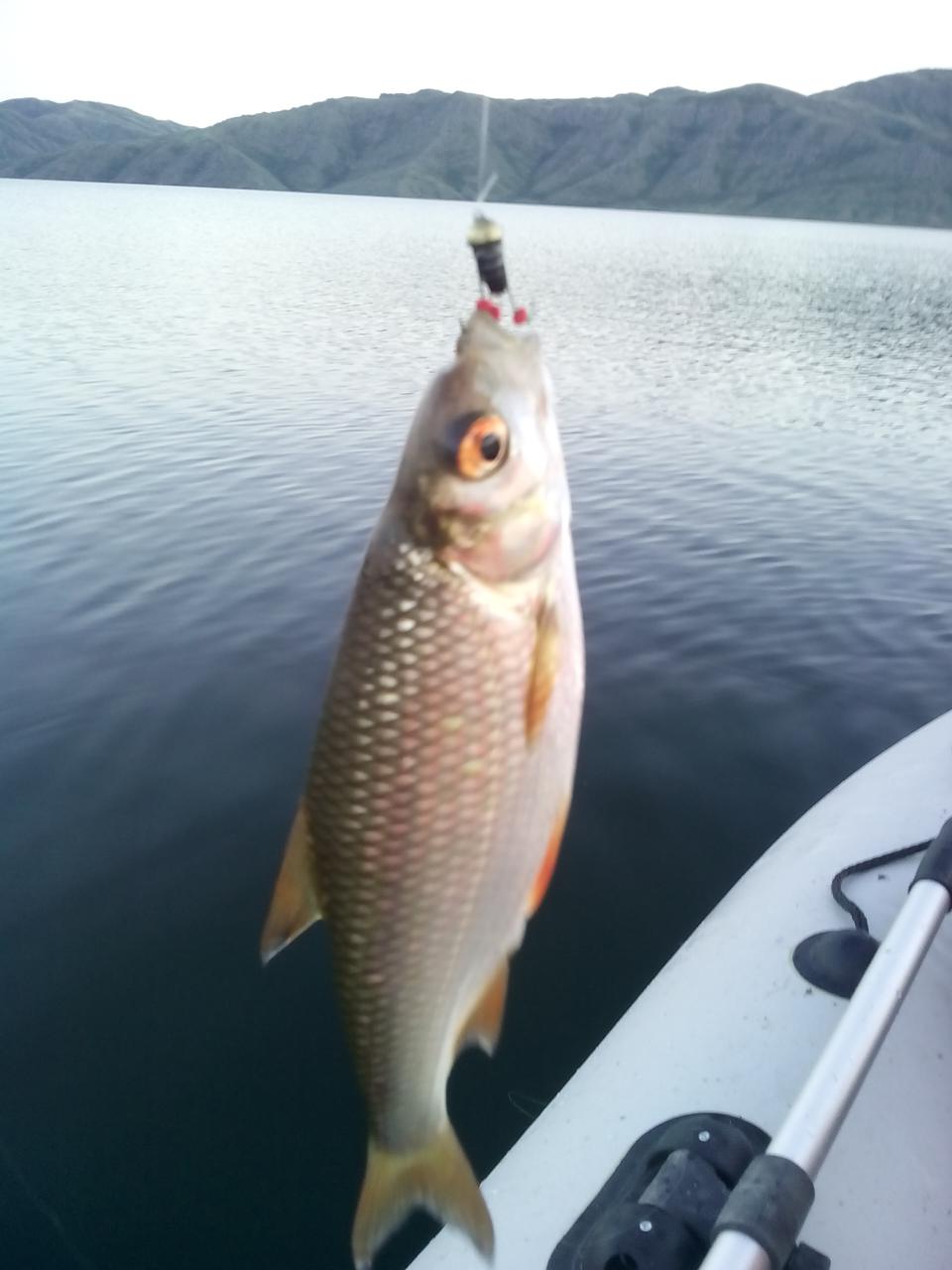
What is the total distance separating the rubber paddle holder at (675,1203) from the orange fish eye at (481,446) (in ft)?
7.70

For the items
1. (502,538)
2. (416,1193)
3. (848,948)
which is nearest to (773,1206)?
(416,1193)

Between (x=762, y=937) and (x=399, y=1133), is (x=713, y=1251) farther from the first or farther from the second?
(x=762, y=937)

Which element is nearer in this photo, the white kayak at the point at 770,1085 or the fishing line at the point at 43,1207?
the white kayak at the point at 770,1085

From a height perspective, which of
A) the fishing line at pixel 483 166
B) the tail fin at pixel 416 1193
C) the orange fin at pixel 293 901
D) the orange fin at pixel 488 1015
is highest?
the fishing line at pixel 483 166

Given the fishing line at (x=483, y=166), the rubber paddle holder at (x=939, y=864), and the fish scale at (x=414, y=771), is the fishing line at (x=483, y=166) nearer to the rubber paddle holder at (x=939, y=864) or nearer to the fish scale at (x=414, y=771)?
the fish scale at (x=414, y=771)

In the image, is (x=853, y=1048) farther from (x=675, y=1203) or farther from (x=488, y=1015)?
(x=488, y=1015)

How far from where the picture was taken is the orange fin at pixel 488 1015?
90.4 inches

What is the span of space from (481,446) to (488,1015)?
1.48 m

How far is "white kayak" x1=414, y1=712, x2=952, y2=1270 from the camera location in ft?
10.9

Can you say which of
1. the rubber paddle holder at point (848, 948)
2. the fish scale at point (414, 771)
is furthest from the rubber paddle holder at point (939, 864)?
the fish scale at point (414, 771)

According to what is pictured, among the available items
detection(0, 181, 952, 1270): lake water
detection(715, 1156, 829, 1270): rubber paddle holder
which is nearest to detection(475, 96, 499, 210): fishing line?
detection(715, 1156, 829, 1270): rubber paddle holder

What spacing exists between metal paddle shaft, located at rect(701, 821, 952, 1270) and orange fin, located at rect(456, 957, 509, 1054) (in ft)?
3.20

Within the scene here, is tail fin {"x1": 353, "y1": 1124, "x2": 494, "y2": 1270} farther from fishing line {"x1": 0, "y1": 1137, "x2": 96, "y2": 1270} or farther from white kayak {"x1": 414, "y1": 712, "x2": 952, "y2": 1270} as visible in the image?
fishing line {"x1": 0, "y1": 1137, "x2": 96, "y2": 1270}

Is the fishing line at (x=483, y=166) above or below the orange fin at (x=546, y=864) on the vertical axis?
above
